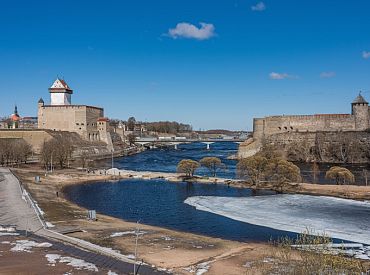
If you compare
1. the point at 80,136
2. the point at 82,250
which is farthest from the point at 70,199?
the point at 80,136

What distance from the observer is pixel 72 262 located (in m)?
13.8

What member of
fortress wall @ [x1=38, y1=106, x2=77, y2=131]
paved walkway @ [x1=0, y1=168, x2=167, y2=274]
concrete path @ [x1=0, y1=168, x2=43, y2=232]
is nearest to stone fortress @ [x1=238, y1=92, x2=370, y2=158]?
fortress wall @ [x1=38, y1=106, x2=77, y2=131]

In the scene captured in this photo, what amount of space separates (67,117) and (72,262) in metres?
69.6

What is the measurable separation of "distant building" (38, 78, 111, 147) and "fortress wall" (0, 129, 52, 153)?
1184 cm

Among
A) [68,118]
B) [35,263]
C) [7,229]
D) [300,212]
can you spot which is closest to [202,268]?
[35,263]

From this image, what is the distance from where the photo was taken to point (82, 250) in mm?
15297

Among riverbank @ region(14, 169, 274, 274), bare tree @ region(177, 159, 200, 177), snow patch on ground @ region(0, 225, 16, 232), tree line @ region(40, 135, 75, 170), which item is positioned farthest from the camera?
tree line @ region(40, 135, 75, 170)

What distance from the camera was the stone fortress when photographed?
65250 mm

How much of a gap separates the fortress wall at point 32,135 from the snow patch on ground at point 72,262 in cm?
5506

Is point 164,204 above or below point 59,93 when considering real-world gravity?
below

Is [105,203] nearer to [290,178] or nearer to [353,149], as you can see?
[290,178]

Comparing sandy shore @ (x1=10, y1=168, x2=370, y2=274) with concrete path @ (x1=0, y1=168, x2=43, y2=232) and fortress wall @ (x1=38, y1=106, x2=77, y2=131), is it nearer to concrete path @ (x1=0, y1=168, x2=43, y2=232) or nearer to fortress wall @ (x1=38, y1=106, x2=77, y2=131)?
concrete path @ (x1=0, y1=168, x2=43, y2=232)

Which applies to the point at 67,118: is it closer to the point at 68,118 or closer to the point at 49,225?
the point at 68,118

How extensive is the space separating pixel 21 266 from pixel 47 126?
7140cm
